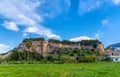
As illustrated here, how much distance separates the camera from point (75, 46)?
166m

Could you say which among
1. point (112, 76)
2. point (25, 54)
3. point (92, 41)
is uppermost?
point (92, 41)

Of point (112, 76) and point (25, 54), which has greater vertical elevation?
point (25, 54)

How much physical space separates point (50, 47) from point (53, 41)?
9.45m

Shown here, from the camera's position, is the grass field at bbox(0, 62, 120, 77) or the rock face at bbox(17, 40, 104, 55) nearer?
the grass field at bbox(0, 62, 120, 77)

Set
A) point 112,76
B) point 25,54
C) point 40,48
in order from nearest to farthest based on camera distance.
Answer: point 112,76, point 25,54, point 40,48

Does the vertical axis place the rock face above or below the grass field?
above

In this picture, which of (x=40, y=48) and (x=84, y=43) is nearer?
(x=40, y=48)

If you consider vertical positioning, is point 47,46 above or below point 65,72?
above

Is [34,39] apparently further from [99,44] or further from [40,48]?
[99,44]

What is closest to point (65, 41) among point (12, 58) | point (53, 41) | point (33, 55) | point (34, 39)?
point (53, 41)

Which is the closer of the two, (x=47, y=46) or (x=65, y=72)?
(x=65, y=72)

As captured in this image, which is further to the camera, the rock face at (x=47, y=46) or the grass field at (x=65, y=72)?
the rock face at (x=47, y=46)

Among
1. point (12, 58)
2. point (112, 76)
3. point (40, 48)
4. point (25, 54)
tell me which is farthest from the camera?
point (40, 48)

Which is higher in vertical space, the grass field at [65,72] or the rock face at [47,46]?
the rock face at [47,46]
